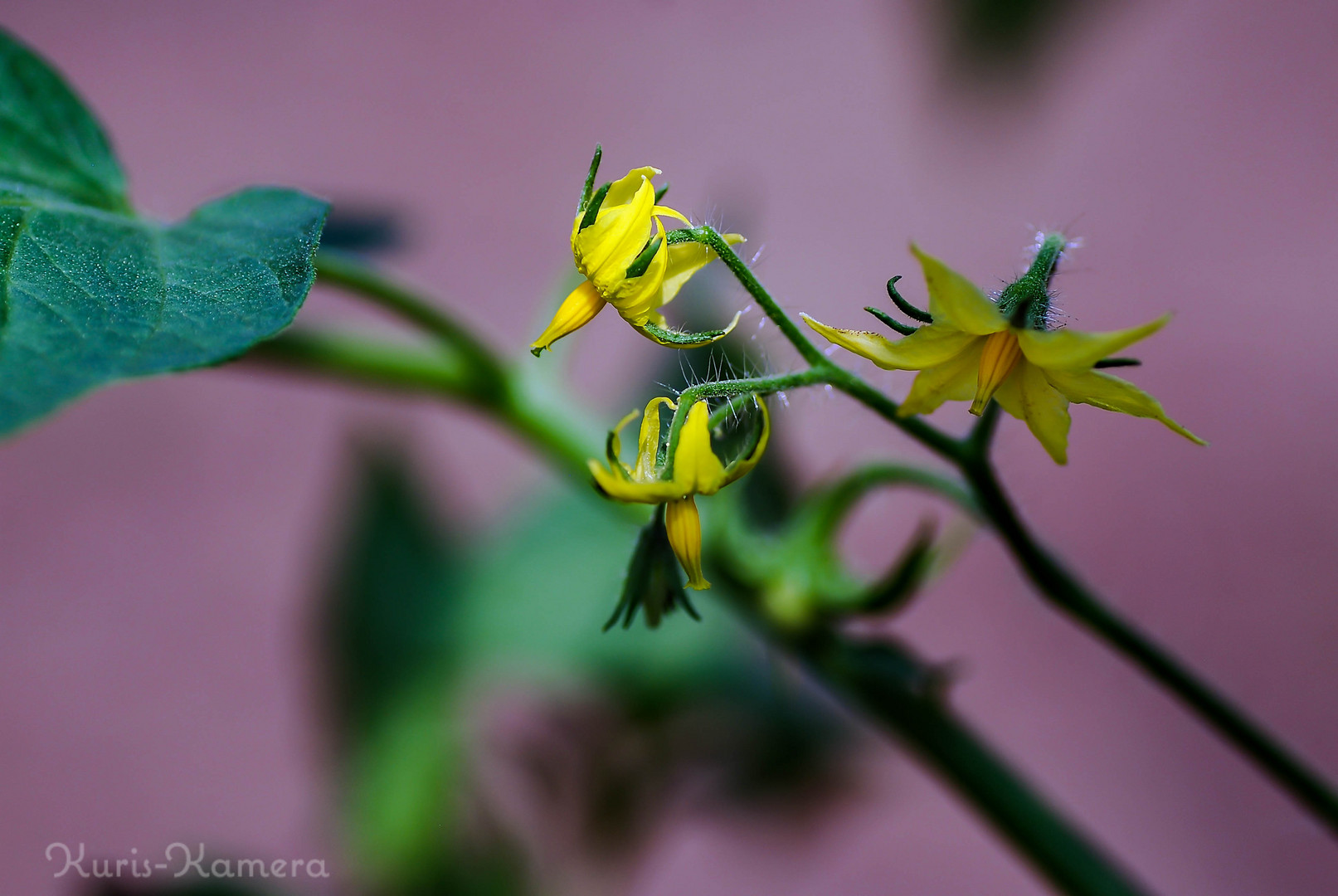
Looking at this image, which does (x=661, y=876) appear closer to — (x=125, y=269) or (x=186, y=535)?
(x=186, y=535)

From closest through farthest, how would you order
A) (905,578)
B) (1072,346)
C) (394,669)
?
1. (1072,346)
2. (905,578)
3. (394,669)

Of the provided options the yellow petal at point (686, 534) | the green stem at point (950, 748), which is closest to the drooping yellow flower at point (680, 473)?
the yellow petal at point (686, 534)

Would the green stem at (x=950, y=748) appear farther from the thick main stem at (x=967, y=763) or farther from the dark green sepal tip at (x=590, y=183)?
the dark green sepal tip at (x=590, y=183)

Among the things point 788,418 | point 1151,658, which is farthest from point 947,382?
point 788,418

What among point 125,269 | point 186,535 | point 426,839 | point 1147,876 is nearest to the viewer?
point 125,269

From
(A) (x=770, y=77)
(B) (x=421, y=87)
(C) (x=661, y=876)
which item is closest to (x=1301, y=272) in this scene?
(A) (x=770, y=77)

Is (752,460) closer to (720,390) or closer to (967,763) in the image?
(720,390)
